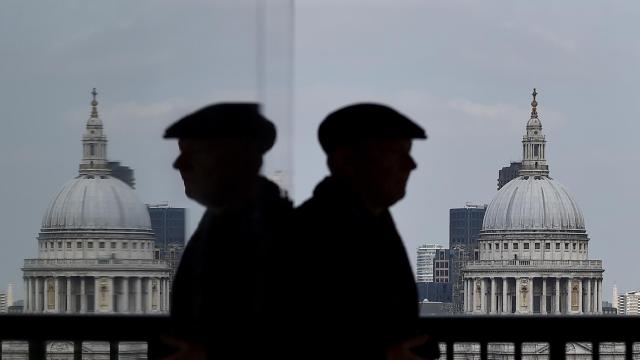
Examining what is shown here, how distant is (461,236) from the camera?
72.9m

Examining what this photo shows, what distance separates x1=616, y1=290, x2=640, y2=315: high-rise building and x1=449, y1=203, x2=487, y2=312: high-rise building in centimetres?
689

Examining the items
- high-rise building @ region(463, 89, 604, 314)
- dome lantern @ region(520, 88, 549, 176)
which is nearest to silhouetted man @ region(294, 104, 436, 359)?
high-rise building @ region(463, 89, 604, 314)

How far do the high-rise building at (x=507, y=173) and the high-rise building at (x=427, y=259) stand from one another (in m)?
7.25

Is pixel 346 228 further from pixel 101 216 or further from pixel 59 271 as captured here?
pixel 59 271

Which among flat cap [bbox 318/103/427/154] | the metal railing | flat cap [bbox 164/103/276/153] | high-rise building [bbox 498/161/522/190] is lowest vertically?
the metal railing

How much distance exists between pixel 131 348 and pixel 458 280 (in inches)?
2722

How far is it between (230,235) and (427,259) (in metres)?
76.1

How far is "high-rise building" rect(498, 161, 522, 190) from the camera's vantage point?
69312 millimetres

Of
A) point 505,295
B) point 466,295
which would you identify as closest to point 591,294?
point 505,295

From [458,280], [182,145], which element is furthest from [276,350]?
[458,280]

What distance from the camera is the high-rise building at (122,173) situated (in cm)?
132

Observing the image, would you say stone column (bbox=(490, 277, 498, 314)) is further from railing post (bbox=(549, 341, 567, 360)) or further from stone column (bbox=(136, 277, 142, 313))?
stone column (bbox=(136, 277, 142, 313))

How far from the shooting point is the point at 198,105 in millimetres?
1301

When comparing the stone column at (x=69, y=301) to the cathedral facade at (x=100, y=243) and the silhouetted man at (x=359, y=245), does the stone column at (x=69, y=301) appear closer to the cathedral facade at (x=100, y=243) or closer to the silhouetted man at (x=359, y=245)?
the cathedral facade at (x=100, y=243)
